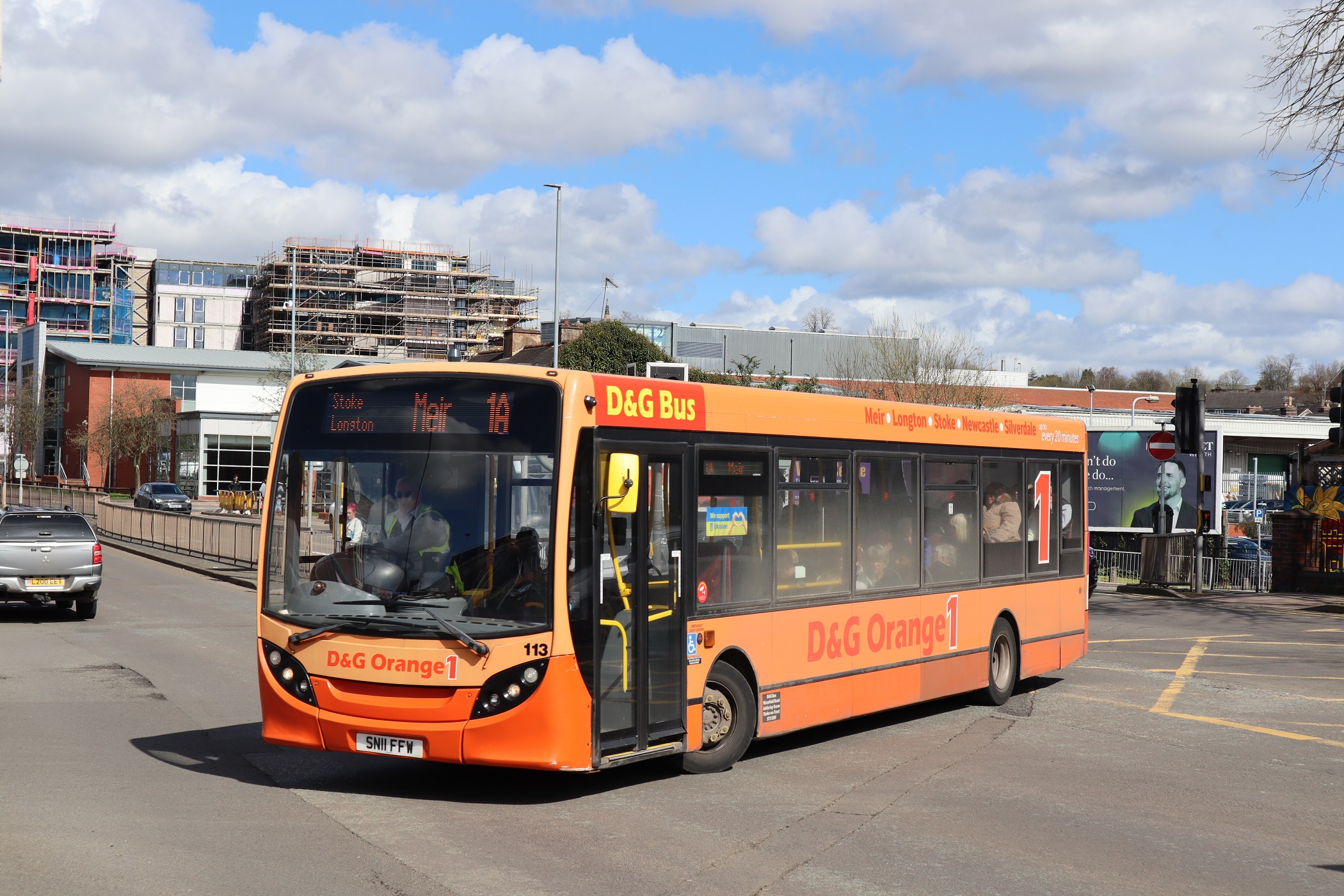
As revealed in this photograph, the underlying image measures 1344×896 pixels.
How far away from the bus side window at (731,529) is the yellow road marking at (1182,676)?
5488mm

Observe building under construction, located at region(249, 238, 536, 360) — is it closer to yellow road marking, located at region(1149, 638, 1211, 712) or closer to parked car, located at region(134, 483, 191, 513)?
parked car, located at region(134, 483, 191, 513)

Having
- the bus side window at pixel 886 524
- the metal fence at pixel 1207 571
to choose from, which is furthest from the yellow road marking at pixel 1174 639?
the metal fence at pixel 1207 571

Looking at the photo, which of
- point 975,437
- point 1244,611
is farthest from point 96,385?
point 975,437

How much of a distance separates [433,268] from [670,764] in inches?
4611

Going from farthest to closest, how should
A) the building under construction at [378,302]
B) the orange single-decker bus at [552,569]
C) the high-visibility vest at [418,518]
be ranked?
the building under construction at [378,302] → the high-visibility vest at [418,518] → the orange single-decker bus at [552,569]

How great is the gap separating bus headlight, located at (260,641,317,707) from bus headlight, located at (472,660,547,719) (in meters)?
1.26

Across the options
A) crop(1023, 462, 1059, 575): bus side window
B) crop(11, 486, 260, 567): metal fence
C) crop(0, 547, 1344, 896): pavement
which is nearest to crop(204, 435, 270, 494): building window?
crop(11, 486, 260, 567): metal fence

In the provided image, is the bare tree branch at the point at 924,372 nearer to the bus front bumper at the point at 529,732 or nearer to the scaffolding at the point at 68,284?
the bus front bumper at the point at 529,732

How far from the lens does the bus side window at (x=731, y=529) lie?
30.8ft

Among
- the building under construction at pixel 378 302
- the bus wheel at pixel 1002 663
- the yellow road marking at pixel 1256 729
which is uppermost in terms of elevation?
the building under construction at pixel 378 302

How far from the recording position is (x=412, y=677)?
8.12 m

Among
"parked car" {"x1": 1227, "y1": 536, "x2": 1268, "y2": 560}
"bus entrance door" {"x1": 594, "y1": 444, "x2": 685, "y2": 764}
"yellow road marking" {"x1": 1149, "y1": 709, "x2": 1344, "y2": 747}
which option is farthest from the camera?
"parked car" {"x1": 1227, "y1": 536, "x2": 1268, "y2": 560}

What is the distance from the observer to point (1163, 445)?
3052cm

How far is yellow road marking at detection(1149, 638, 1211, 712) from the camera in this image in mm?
13461
